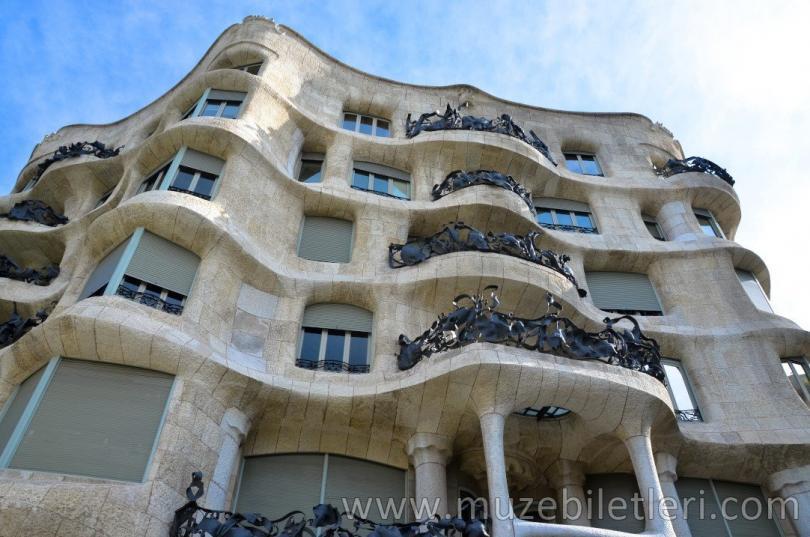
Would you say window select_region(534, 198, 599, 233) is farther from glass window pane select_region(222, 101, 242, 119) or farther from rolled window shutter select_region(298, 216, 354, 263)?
glass window pane select_region(222, 101, 242, 119)

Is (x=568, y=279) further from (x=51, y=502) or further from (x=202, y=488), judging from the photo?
(x=51, y=502)

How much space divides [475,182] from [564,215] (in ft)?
10.7

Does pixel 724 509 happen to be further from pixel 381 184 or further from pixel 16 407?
pixel 16 407

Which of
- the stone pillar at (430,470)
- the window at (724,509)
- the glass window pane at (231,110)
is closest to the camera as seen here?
the stone pillar at (430,470)

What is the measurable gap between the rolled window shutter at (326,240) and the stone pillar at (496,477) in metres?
5.21

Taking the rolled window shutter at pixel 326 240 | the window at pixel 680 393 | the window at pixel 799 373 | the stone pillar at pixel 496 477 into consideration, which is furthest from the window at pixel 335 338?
the window at pixel 799 373

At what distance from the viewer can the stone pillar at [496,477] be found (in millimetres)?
8578

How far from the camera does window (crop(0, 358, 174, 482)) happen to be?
843 cm

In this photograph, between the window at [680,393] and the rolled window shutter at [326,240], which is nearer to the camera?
Answer: the window at [680,393]

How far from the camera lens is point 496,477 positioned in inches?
360

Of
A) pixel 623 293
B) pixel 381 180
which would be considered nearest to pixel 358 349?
pixel 381 180

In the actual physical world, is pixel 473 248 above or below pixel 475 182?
below

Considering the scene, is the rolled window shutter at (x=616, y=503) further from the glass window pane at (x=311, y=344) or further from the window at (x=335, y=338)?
the glass window pane at (x=311, y=344)

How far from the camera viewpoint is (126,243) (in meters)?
11.6
